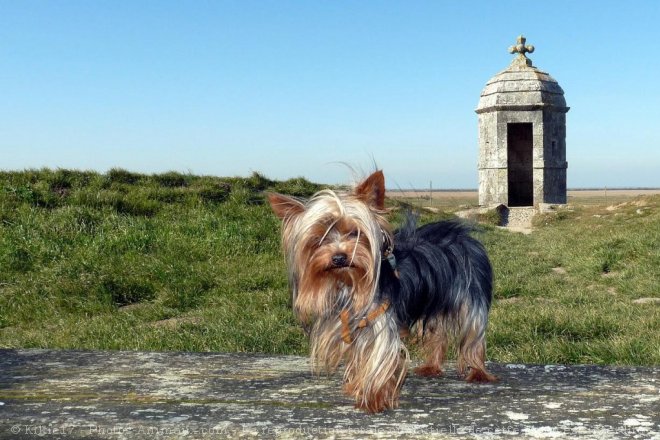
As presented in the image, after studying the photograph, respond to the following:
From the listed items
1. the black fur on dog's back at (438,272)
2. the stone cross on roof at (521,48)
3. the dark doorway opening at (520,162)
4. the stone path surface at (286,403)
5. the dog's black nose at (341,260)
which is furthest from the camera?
the dark doorway opening at (520,162)

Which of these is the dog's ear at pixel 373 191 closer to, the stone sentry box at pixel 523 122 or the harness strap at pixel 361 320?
the harness strap at pixel 361 320

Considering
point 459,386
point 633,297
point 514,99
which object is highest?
point 514,99

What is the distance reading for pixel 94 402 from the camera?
3.26 meters

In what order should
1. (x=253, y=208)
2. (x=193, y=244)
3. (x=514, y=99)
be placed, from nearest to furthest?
1. (x=193, y=244)
2. (x=253, y=208)
3. (x=514, y=99)

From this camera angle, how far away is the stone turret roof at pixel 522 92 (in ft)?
84.8

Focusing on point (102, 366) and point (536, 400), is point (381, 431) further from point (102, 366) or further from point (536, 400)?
point (102, 366)

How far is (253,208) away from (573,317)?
896cm

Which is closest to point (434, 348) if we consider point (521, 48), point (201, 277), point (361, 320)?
point (361, 320)

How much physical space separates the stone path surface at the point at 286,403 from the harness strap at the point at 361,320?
0.30m

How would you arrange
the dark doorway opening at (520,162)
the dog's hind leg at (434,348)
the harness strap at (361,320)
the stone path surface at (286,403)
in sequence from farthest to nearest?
1. the dark doorway opening at (520,162)
2. the dog's hind leg at (434,348)
3. the harness strap at (361,320)
4. the stone path surface at (286,403)

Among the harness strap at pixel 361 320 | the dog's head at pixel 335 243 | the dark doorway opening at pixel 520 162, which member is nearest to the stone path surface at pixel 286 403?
the harness strap at pixel 361 320

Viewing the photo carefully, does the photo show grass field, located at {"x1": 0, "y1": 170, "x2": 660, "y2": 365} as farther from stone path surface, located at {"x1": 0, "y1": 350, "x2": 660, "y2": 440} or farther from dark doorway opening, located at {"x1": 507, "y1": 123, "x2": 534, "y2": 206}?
dark doorway opening, located at {"x1": 507, "y1": 123, "x2": 534, "y2": 206}

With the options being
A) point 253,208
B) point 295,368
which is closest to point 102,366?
point 295,368

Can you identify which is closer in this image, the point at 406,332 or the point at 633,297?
the point at 406,332
